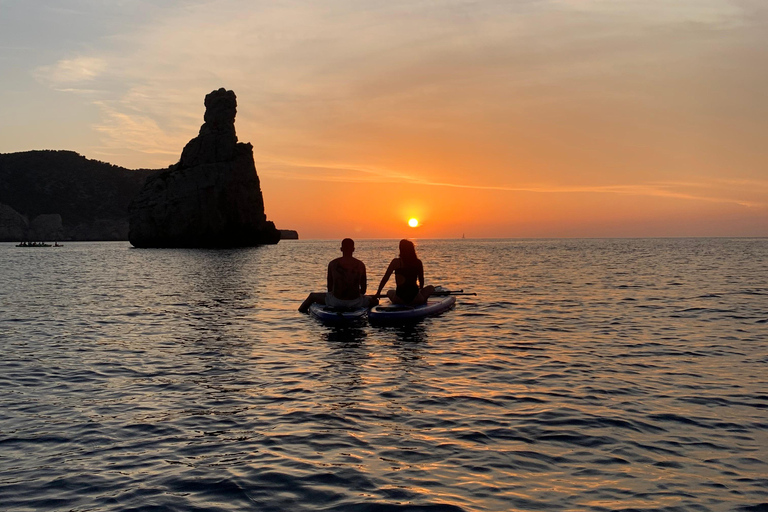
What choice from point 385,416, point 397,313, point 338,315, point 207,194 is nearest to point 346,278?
point 338,315

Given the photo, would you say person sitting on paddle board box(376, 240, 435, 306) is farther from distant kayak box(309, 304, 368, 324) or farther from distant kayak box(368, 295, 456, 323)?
distant kayak box(309, 304, 368, 324)

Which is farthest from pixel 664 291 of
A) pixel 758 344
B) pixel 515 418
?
pixel 515 418

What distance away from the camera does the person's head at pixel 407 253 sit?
18844 millimetres

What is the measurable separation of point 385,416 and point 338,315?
9.63 m

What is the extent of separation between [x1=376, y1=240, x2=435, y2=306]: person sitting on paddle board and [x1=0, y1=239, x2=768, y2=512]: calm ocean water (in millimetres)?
1116

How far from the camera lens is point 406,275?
64.5 feet

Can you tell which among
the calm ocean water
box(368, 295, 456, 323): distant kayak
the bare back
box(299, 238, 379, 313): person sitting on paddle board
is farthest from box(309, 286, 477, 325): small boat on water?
the bare back

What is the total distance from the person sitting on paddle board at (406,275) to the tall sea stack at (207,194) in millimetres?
97263

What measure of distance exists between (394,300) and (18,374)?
1125 cm

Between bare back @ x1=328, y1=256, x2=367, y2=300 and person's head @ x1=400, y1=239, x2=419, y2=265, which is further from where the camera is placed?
person's head @ x1=400, y1=239, x2=419, y2=265

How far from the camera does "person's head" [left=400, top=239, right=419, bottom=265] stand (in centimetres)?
1884

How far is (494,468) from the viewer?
684 cm

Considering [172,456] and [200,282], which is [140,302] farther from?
[172,456]

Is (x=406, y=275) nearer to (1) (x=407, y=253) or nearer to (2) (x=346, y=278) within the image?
(1) (x=407, y=253)
